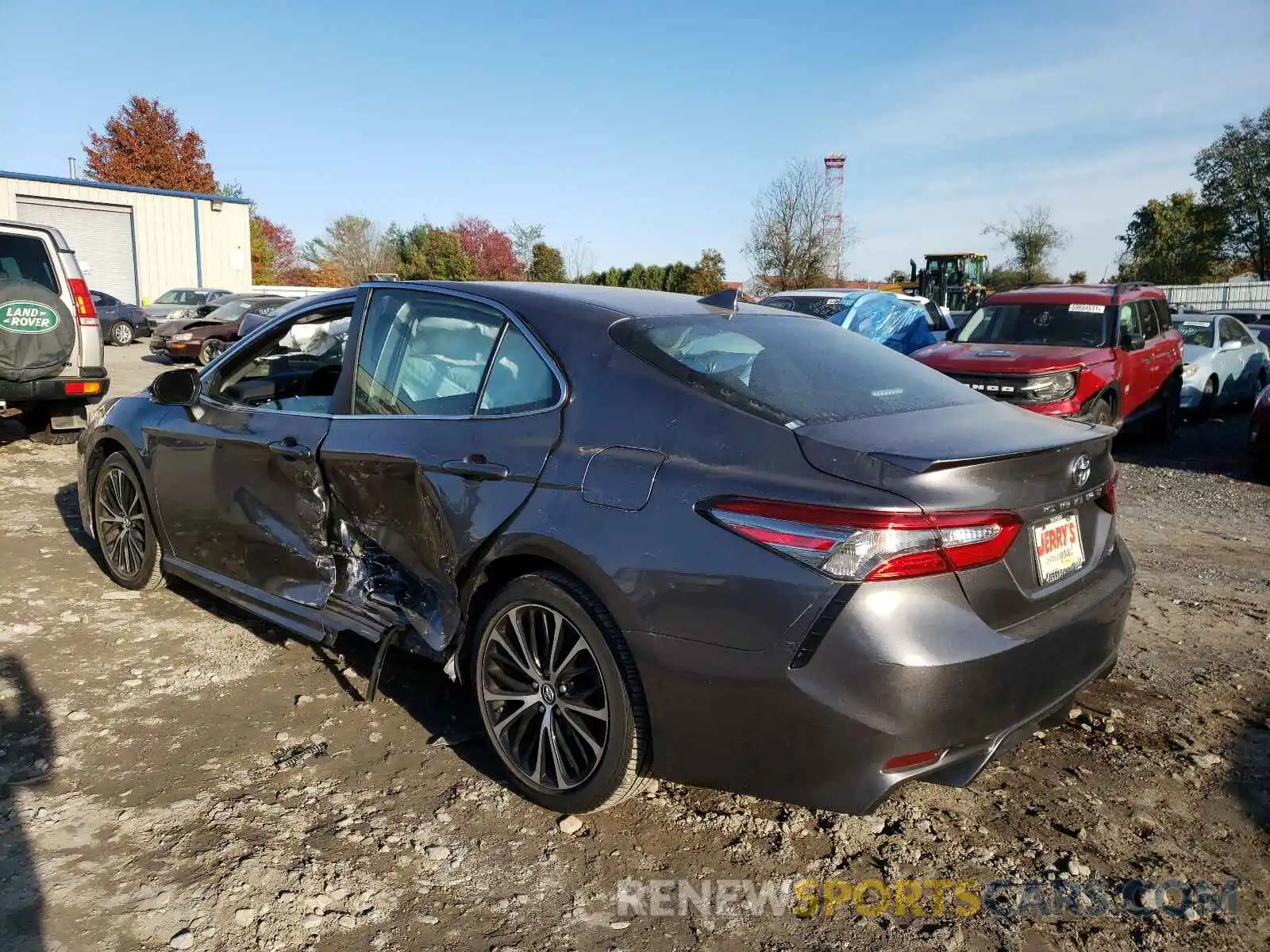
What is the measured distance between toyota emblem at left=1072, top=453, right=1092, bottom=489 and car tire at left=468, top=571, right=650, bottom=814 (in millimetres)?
1427

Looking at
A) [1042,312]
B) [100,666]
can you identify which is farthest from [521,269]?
[100,666]

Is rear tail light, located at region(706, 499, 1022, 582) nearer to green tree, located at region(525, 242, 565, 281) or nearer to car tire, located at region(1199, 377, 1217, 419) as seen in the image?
car tire, located at region(1199, 377, 1217, 419)

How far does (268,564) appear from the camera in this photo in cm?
400

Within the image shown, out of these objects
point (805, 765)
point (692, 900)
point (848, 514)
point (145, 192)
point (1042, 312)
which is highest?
point (145, 192)

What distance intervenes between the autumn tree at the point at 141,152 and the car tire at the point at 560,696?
53237 mm

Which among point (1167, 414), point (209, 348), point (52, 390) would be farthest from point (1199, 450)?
point (209, 348)

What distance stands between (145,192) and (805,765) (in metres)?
35.9

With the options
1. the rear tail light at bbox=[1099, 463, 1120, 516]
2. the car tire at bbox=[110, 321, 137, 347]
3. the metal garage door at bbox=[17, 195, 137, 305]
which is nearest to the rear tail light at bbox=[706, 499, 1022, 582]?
the rear tail light at bbox=[1099, 463, 1120, 516]

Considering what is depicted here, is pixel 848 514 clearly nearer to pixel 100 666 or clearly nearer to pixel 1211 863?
pixel 1211 863

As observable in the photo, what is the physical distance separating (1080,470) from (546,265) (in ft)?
117

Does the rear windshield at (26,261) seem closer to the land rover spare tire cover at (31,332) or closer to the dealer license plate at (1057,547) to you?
the land rover spare tire cover at (31,332)

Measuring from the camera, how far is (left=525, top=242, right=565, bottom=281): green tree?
36.8 metres

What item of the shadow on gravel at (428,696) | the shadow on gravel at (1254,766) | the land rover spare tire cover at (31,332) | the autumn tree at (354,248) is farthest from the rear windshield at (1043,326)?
the autumn tree at (354,248)

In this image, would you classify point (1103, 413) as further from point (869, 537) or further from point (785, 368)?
point (869, 537)
